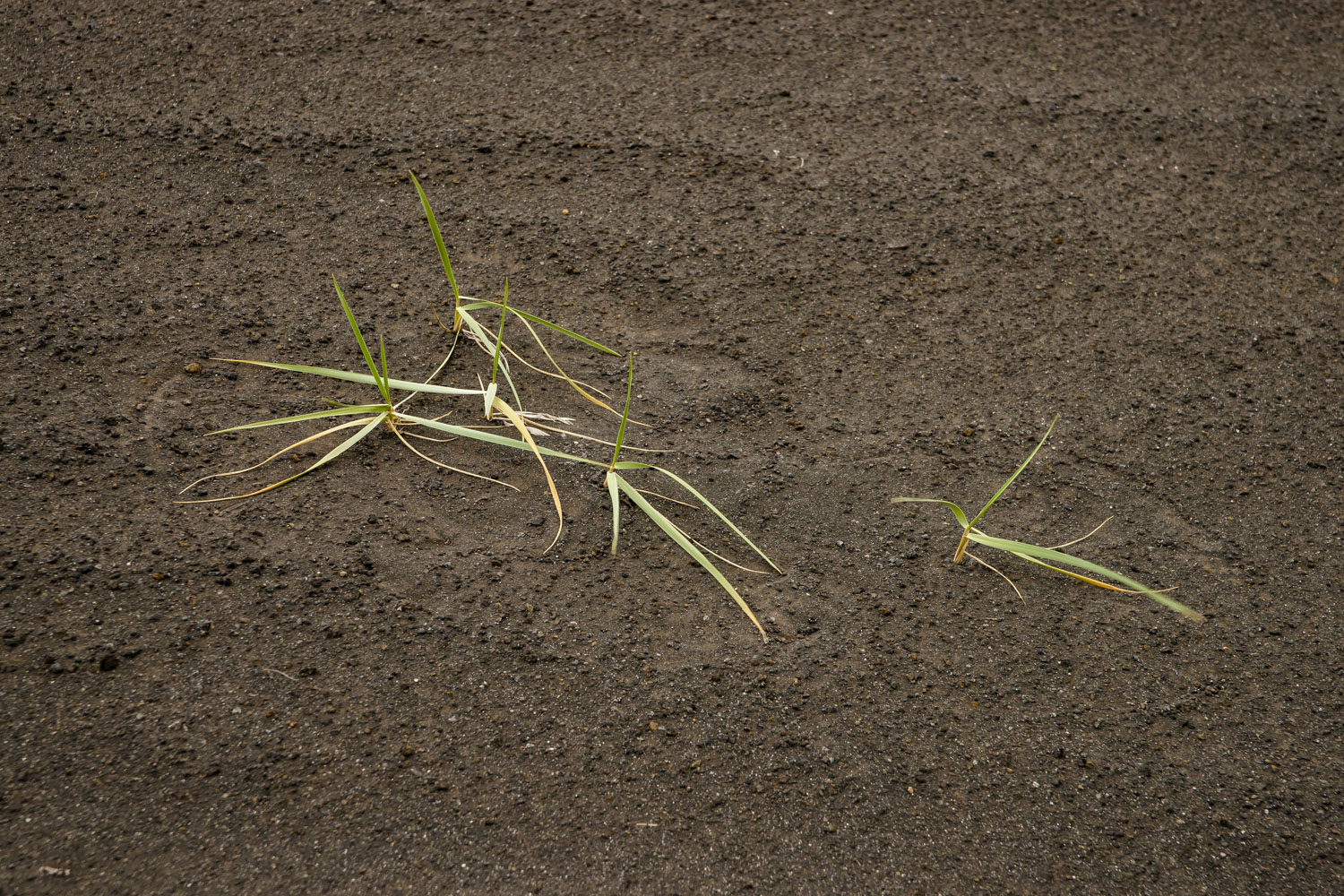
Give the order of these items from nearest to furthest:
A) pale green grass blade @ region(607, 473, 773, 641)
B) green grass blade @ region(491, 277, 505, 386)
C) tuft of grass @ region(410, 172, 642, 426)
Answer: pale green grass blade @ region(607, 473, 773, 641), green grass blade @ region(491, 277, 505, 386), tuft of grass @ region(410, 172, 642, 426)

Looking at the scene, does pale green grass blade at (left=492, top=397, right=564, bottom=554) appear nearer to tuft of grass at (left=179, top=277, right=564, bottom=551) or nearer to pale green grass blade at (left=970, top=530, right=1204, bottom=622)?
tuft of grass at (left=179, top=277, right=564, bottom=551)

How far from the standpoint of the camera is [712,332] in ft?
5.04

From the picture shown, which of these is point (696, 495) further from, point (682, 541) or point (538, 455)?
point (538, 455)

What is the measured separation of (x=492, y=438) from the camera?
1.31 m

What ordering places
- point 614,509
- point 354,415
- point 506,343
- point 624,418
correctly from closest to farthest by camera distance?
point 624,418 < point 614,509 < point 354,415 < point 506,343

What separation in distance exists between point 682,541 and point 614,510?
11 cm

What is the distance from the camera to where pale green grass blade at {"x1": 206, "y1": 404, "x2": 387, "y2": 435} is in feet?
4.13

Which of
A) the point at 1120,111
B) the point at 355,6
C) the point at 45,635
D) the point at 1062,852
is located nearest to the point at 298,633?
the point at 45,635

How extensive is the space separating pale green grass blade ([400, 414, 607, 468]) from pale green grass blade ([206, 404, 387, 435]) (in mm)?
47

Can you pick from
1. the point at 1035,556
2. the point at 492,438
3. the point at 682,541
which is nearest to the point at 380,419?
Result: the point at 492,438

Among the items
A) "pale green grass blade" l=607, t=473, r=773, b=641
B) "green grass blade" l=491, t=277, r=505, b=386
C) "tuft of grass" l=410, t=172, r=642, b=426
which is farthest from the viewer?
"tuft of grass" l=410, t=172, r=642, b=426

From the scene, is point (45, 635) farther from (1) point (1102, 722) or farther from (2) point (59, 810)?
(1) point (1102, 722)

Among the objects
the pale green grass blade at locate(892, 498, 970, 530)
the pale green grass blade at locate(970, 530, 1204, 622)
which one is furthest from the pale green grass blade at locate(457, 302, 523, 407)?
the pale green grass blade at locate(970, 530, 1204, 622)

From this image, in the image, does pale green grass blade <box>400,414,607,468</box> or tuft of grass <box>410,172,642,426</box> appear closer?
pale green grass blade <box>400,414,607,468</box>
